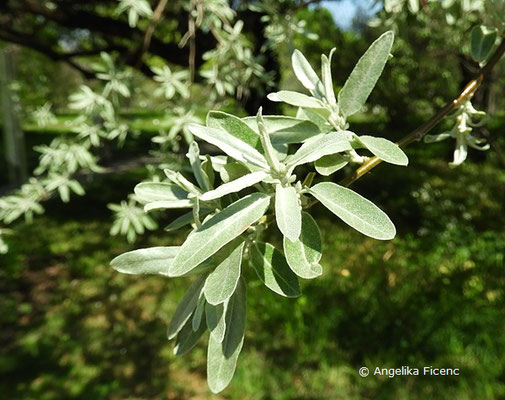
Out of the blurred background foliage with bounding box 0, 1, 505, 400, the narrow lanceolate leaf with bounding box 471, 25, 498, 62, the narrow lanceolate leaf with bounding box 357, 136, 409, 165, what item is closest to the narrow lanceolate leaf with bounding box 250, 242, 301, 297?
the narrow lanceolate leaf with bounding box 357, 136, 409, 165

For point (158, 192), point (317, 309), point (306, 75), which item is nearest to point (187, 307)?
point (158, 192)

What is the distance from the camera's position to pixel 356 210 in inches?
18.9

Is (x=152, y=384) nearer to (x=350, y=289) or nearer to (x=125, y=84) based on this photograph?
(x=350, y=289)

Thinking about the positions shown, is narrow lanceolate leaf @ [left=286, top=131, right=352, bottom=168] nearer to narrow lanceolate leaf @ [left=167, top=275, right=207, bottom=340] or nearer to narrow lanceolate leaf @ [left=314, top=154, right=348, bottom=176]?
narrow lanceolate leaf @ [left=314, top=154, right=348, bottom=176]

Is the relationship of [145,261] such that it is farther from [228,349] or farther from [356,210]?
[356,210]

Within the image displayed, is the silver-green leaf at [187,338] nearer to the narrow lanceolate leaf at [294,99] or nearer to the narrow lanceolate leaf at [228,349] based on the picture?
the narrow lanceolate leaf at [228,349]

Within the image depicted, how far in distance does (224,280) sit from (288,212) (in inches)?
3.8

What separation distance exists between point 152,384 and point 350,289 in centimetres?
130

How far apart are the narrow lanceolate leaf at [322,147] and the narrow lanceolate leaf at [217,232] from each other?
5 cm

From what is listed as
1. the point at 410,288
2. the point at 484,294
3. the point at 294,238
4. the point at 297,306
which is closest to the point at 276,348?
the point at 297,306

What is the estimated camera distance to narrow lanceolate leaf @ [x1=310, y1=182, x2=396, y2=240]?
0.46 m

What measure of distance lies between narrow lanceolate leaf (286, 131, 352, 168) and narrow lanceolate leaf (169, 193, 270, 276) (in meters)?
0.05

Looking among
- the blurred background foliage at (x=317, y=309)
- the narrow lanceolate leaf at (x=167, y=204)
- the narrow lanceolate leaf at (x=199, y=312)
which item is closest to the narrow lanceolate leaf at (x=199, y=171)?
the narrow lanceolate leaf at (x=167, y=204)

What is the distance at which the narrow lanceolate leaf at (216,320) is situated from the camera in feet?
1.65
